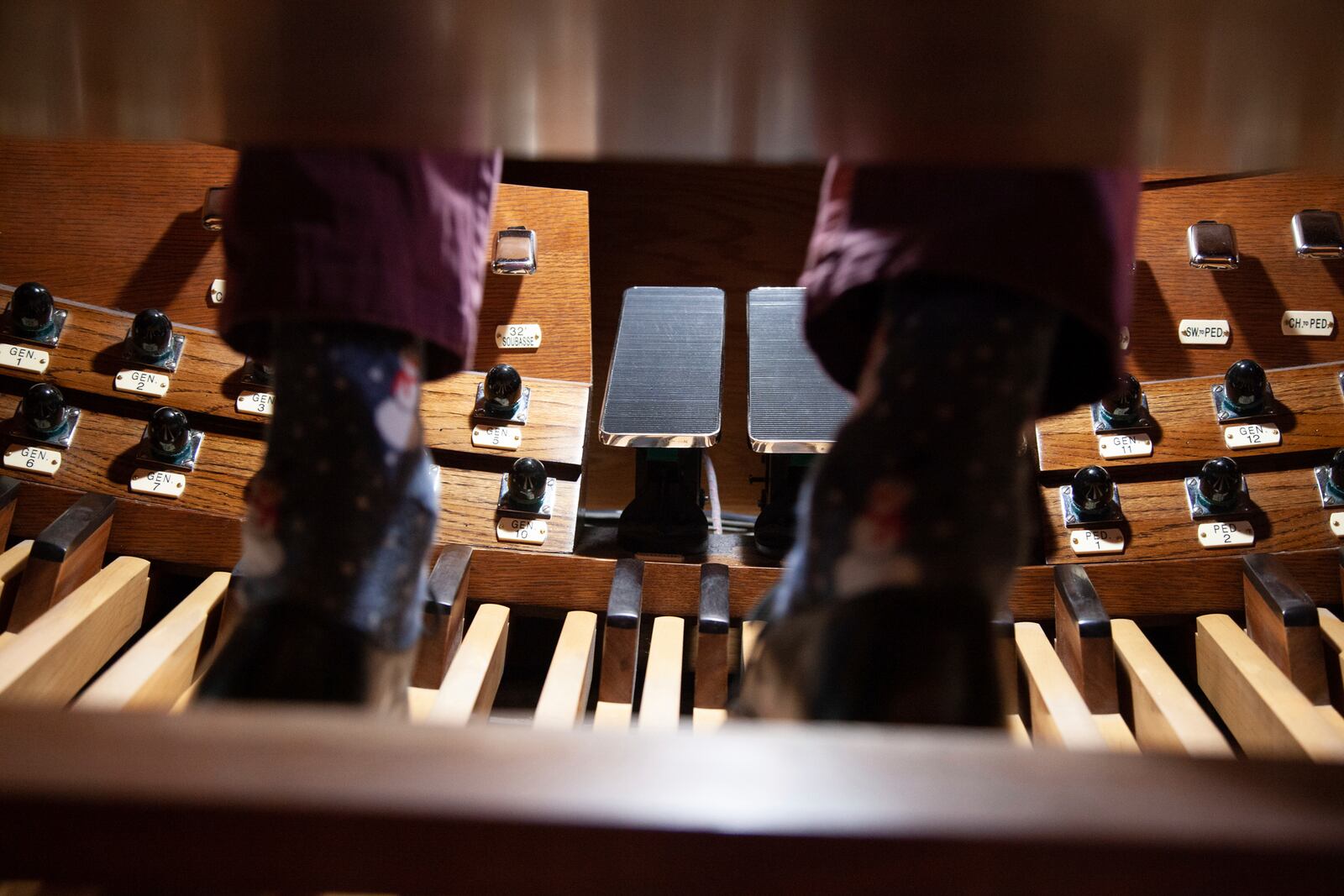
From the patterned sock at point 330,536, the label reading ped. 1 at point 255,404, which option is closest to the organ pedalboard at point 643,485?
the label reading ped. 1 at point 255,404

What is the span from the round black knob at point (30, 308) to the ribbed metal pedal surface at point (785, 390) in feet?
2.88

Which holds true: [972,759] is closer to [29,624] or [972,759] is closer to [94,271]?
[29,624]

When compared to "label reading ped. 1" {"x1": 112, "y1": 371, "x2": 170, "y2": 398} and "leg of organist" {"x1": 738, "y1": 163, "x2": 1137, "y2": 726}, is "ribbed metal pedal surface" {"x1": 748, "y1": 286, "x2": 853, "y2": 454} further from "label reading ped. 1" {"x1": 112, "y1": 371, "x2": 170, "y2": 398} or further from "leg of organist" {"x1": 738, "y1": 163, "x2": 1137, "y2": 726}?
"label reading ped. 1" {"x1": 112, "y1": 371, "x2": 170, "y2": 398}

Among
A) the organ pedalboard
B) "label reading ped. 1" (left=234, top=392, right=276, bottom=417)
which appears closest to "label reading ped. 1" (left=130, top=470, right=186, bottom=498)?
the organ pedalboard

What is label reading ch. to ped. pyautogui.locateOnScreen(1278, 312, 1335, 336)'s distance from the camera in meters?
1.25

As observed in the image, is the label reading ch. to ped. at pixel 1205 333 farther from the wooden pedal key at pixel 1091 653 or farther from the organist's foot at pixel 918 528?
the organist's foot at pixel 918 528

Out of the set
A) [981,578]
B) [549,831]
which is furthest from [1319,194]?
[549,831]

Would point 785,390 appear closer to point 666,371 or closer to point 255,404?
point 666,371

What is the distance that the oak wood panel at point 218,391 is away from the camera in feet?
3.96

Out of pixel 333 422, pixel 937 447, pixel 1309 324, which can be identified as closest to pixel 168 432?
pixel 333 422

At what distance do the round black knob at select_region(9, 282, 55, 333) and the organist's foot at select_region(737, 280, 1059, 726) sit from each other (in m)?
1.17

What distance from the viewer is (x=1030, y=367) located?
1.31 ft

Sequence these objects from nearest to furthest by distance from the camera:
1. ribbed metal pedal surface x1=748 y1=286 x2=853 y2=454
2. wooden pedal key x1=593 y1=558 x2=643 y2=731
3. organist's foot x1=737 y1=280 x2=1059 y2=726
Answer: organist's foot x1=737 y1=280 x2=1059 y2=726
wooden pedal key x1=593 y1=558 x2=643 y2=731
ribbed metal pedal surface x1=748 y1=286 x2=853 y2=454


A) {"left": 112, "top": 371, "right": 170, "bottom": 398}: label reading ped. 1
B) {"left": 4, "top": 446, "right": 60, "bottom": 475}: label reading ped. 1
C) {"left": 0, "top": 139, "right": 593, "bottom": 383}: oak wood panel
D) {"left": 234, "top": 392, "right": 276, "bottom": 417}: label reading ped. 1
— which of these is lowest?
{"left": 4, "top": 446, "right": 60, "bottom": 475}: label reading ped. 1
